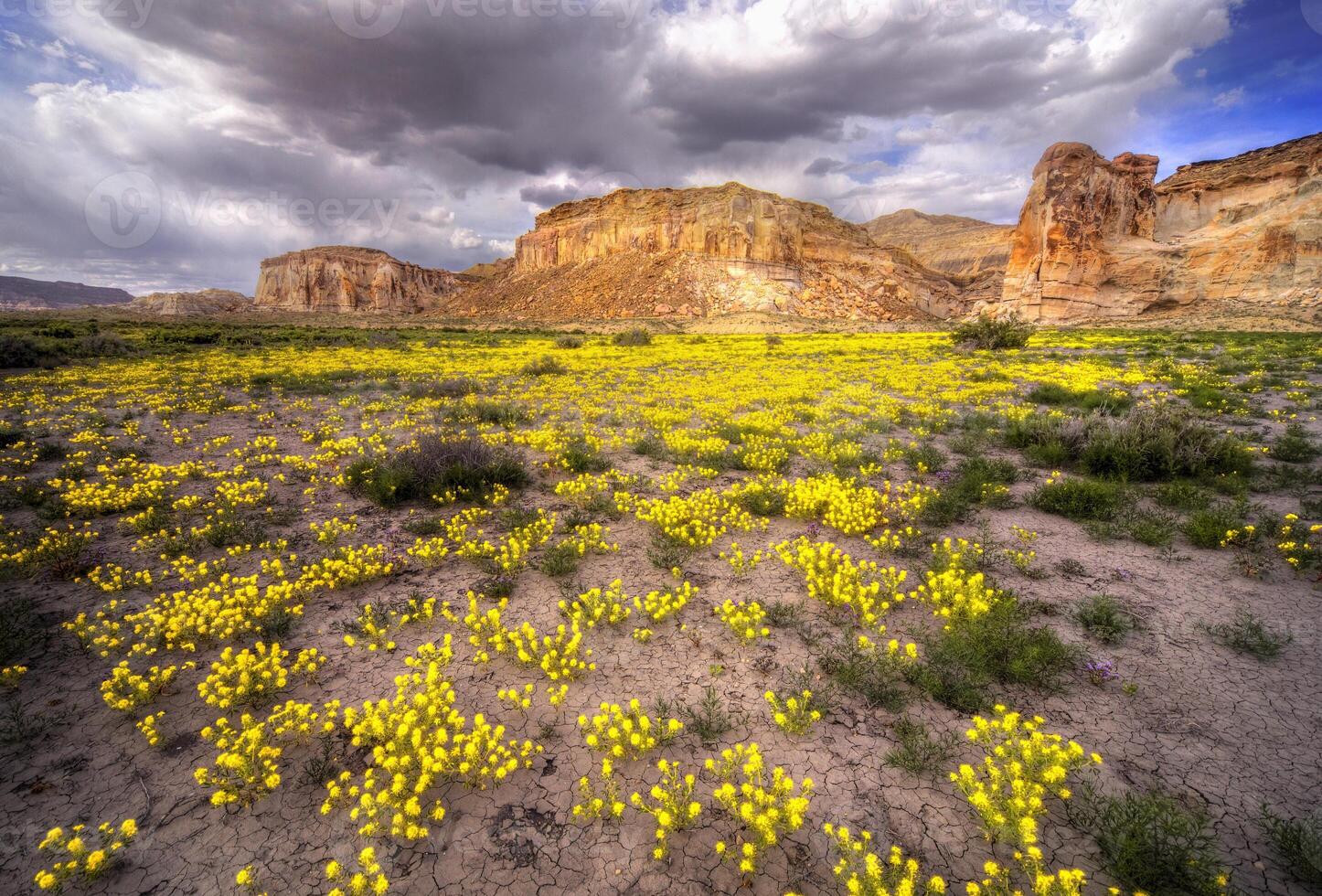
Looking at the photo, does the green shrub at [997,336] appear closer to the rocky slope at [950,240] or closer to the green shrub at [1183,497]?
the green shrub at [1183,497]

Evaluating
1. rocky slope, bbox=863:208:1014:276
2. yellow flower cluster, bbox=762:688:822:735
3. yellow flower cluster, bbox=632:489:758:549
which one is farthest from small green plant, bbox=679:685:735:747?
rocky slope, bbox=863:208:1014:276

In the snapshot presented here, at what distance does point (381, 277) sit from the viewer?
148125 mm

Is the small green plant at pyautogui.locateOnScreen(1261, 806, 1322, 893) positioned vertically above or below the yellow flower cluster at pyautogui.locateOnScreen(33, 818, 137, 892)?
above

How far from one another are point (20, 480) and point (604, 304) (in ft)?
265

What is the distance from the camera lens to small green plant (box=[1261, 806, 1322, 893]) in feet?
8.60

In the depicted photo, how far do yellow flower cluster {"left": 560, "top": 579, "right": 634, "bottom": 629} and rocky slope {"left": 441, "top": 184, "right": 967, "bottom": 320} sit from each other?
75827 millimetres

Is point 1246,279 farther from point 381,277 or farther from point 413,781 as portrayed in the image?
point 381,277

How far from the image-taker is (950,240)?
152000mm

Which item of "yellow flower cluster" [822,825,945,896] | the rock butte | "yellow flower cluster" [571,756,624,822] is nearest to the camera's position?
"yellow flower cluster" [822,825,945,896]

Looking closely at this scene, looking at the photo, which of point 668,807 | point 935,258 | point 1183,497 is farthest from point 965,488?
point 935,258

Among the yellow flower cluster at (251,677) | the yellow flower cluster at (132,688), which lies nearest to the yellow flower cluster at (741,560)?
the yellow flower cluster at (251,677)

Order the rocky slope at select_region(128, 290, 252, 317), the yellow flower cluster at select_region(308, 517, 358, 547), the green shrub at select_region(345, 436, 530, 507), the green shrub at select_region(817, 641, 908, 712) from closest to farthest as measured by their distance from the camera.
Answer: the green shrub at select_region(817, 641, 908, 712)
the yellow flower cluster at select_region(308, 517, 358, 547)
the green shrub at select_region(345, 436, 530, 507)
the rocky slope at select_region(128, 290, 252, 317)

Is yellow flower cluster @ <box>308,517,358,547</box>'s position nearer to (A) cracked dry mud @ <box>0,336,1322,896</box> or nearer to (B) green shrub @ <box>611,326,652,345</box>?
(A) cracked dry mud @ <box>0,336,1322,896</box>

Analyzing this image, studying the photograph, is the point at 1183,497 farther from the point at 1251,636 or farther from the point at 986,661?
the point at 986,661
